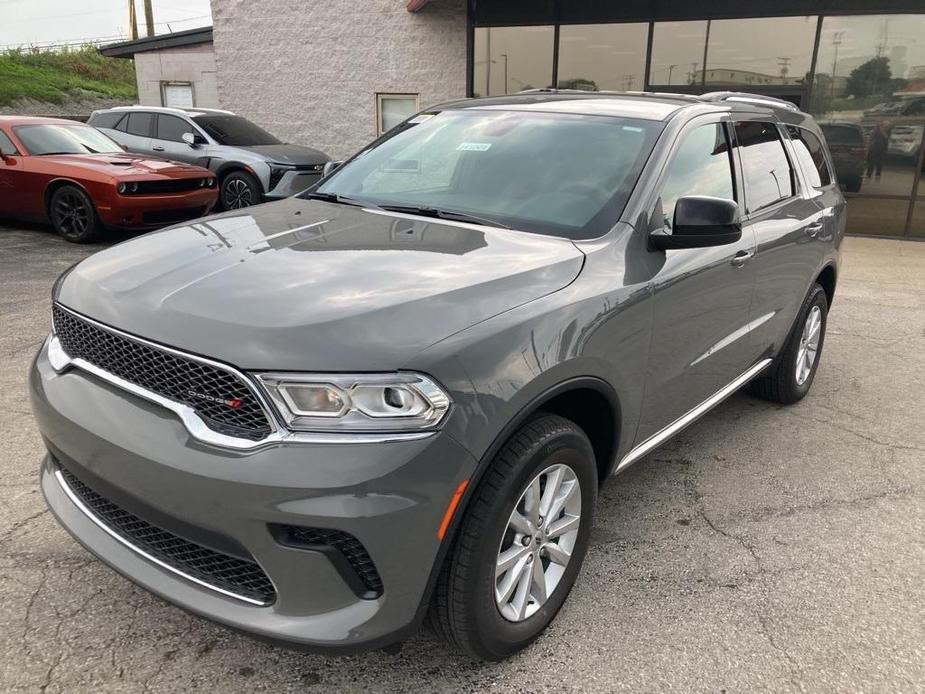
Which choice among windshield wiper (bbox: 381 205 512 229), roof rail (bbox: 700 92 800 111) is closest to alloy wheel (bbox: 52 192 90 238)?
windshield wiper (bbox: 381 205 512 229)

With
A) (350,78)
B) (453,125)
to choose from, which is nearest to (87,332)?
(453,125)

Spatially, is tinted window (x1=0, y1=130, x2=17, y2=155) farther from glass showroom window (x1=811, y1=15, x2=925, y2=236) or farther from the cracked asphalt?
glass showroom window (x1=811, y1=15, x2=925, y2=236)

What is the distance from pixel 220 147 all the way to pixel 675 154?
953cm

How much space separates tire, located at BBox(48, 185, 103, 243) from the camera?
8727 mm

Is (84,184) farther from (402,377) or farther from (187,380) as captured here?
(402,377)

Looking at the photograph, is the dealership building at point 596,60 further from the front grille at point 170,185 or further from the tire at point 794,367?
the tire at point 794,367

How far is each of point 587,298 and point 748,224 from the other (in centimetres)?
158

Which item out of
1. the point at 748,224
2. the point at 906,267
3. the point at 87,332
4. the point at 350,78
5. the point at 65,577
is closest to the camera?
the point at 87,332

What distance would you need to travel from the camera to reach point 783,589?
115 inches

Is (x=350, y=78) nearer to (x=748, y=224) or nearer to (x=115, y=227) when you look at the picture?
(x=115, y=227)

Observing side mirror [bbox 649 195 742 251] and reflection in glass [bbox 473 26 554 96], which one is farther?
reflection in glass [bbox 473 26 554 96]

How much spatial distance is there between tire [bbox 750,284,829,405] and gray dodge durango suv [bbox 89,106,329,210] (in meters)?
7.72

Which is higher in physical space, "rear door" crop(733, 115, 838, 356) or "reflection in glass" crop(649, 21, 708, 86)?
"reflection in glass" crop(649, 21, 708, 86)

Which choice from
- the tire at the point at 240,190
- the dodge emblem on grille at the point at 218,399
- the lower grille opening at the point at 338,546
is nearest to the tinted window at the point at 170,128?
the tire at the point at 240,190
